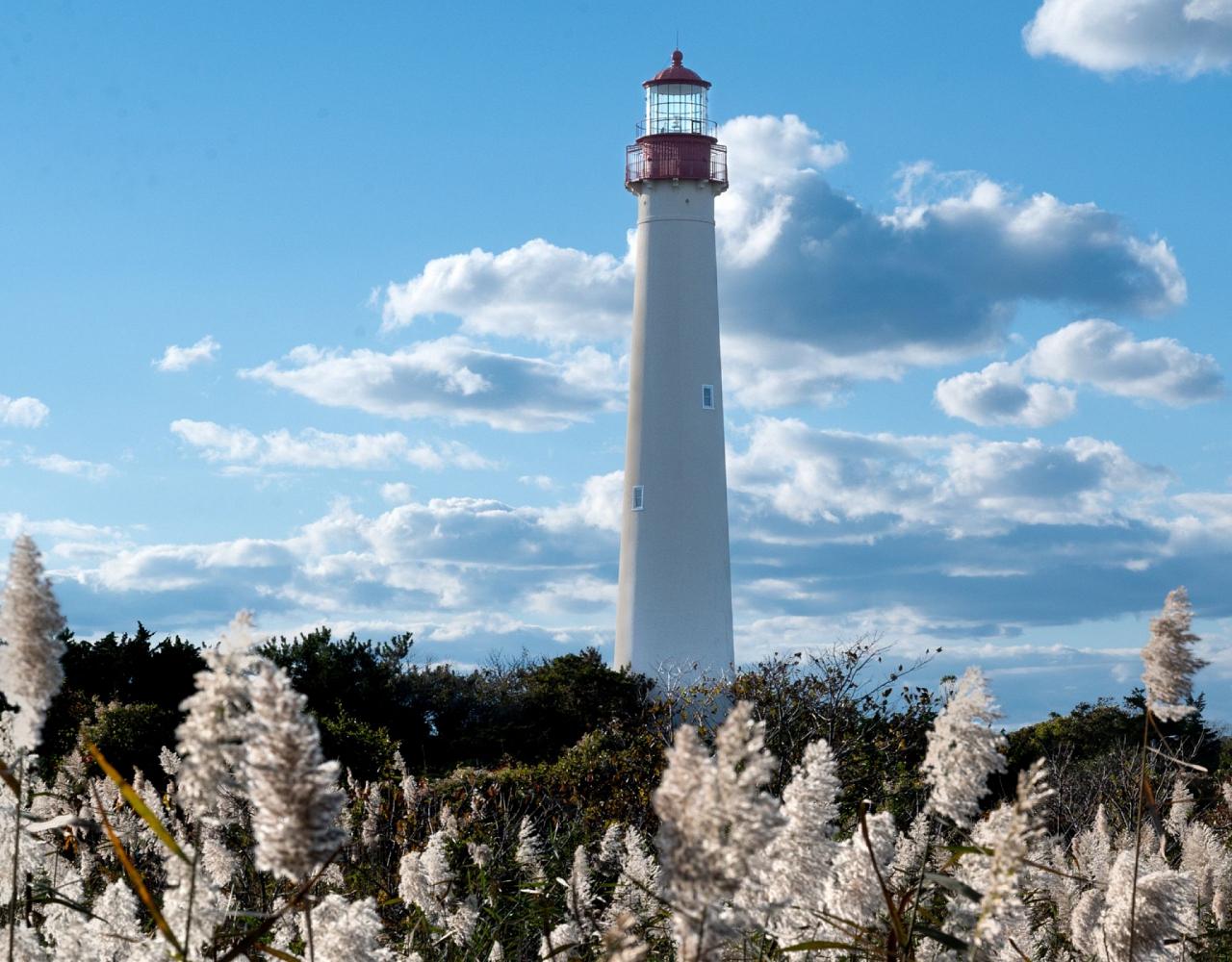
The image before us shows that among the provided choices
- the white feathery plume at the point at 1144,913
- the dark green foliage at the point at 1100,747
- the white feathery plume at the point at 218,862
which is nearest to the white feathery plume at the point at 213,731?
the white feathery plume at the point at 1144,913

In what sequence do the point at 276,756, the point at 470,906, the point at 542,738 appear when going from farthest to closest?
the point at 542,738
the point at 470,906
the point at 276,756

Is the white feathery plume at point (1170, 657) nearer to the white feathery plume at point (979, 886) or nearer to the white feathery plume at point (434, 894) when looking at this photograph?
the white feathery plume at point (979, 886)

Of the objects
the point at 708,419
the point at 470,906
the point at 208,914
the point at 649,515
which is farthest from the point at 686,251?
the point at 208,914

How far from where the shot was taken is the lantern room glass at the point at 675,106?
34.2 meters

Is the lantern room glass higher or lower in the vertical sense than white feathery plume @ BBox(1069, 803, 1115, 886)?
higher

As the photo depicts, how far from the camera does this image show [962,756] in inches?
108

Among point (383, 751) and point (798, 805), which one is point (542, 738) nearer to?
point (383, 751)

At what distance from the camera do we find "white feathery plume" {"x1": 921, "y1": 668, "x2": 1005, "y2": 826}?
271cm

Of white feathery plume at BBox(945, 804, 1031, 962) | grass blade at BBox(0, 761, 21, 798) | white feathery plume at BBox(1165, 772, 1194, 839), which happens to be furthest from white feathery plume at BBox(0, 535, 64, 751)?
white feathery plume at BBox(1165, 772, 1194, 839)

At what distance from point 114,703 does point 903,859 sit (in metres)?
18.4

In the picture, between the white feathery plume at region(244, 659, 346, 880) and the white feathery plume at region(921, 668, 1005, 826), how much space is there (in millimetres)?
1248

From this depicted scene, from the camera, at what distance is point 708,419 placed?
3175 cm

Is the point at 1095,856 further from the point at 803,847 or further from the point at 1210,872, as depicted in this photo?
the point at 803,847

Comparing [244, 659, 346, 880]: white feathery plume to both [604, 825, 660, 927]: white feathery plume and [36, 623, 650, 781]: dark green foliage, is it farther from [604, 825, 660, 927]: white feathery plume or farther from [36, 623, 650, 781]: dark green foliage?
[36, 623, 650, 781]: dark green foliage
